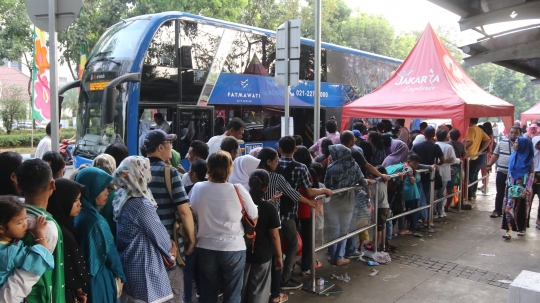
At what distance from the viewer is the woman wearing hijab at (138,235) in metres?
2.80

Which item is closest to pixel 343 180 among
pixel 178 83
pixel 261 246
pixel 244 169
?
pixel 244 169

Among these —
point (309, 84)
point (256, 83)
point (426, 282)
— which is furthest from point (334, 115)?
point (426, 282)

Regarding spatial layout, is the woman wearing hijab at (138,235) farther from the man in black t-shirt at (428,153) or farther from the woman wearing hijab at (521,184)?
the woman wearing hijab at (521,184)

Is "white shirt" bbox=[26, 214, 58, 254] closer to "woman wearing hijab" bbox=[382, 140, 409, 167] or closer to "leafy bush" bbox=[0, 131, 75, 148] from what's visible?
"woman wearing hijab" bbox=[382, 140, 409, 167]

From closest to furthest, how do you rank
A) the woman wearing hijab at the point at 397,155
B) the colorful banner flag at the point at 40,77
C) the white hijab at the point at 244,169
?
the white hijab at the point at 244,169
the woman wearing hijab at the point at 397,155
the colorful banner flag at the point at 40,77

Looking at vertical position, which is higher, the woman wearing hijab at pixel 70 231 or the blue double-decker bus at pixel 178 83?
the blue double-decker bus at pixel 178 83

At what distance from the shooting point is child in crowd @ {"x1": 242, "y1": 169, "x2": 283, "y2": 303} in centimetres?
363

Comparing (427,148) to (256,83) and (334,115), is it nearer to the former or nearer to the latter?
(256,83)

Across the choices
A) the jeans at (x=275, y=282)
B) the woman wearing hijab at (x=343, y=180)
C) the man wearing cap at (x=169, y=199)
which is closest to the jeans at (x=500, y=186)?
the woman wearing hijab at (x=343, y=180)

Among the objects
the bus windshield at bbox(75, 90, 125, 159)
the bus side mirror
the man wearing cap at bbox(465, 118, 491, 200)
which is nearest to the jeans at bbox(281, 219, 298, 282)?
the bus side mirror

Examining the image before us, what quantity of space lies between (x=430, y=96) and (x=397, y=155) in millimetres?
2214

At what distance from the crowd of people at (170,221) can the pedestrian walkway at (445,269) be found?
0.43m

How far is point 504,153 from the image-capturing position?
7547 mm

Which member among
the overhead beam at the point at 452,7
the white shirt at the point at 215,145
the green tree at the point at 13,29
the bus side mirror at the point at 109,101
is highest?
the green tree at the point at 13,29
